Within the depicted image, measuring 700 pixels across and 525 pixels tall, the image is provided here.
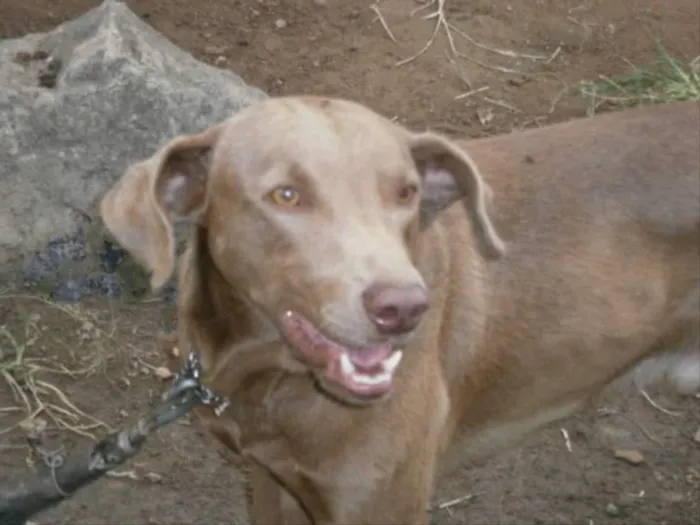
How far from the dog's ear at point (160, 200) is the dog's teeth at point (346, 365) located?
448 millimetres

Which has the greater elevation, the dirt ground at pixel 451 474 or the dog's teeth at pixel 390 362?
the dog's teeth at pixel 390 362

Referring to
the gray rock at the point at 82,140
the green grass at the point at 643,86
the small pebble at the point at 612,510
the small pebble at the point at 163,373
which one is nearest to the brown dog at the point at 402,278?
the small pebble at the point at 612,510

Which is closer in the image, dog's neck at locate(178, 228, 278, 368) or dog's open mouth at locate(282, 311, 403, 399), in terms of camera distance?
dog's open mouth at locate(282, 311, 403, 399)

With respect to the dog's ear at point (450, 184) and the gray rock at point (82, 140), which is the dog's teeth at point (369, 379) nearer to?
the dog's ear at point (450, 184)

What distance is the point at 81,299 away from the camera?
524 centimetres

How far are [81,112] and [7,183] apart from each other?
0.39 meters

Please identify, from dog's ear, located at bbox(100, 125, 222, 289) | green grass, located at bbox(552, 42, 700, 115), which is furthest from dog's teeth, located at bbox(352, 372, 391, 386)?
green grass, located at bbox(552, 42, 700, 115)

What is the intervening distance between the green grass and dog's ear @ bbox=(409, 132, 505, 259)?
294cm

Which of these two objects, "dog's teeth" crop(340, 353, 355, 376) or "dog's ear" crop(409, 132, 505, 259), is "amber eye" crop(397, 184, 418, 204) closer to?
"dog's ear" crop(409, 132, 505, 259)

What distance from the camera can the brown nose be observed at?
2.82 meters

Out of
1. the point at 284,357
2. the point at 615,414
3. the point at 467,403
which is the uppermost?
the point at 284,357

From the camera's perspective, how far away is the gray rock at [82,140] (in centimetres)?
514

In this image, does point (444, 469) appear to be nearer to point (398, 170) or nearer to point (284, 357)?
point (284, 357)

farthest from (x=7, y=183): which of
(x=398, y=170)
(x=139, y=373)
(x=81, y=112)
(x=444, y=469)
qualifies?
(x=398, y=170)
